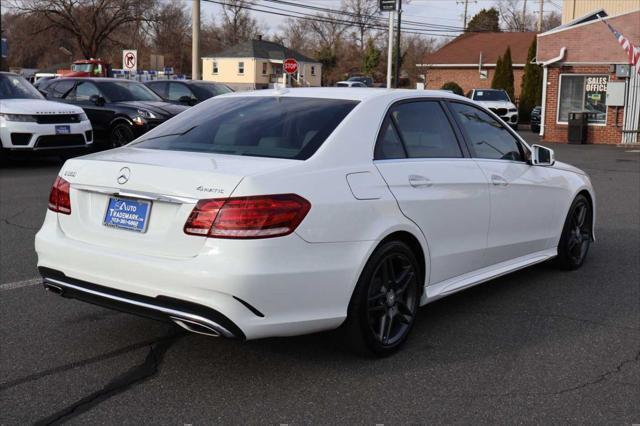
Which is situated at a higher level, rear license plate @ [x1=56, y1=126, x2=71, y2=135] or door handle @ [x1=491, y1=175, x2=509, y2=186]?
door handle @ [x1=491, y1=175, x2=509, y2=186]

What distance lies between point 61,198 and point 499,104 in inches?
1148

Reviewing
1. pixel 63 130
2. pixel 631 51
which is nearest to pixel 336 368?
pixel 63 130

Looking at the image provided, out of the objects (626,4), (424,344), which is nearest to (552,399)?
(424,344)

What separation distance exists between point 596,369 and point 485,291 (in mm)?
1748

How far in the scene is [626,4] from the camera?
33562 mm

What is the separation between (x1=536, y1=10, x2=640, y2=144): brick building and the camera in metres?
24.5

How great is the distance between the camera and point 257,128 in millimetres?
4617

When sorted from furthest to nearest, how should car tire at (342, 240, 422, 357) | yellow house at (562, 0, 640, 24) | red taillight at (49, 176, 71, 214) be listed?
yellow house at (562, 0, 640, 24), red taillight at (49, 176, 71, 214), car tire at (342, 240, 422, 357)

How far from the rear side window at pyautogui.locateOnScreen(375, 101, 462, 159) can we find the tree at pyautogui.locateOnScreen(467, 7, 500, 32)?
265ft

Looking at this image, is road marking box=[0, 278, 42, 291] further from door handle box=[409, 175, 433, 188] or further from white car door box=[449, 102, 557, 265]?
white car door box=[449, 102, 557, 265]

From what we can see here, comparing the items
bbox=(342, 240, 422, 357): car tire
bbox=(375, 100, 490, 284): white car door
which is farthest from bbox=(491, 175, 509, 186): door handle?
bbox=(342, 240, 422, 357): car tire

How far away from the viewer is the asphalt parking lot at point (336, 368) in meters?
3.70

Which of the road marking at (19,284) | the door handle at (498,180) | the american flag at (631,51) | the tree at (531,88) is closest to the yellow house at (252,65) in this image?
the tree at (531,88)

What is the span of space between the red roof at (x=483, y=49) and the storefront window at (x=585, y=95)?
2591cm
